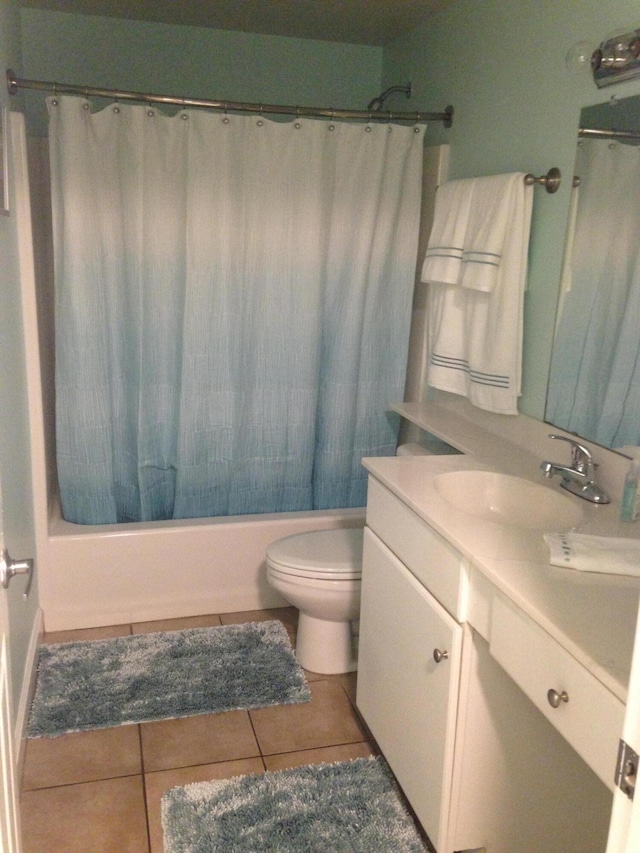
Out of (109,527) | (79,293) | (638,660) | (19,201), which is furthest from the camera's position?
(109,527)

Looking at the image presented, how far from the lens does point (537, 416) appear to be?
85.1 inches

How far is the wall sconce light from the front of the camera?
1659 millimetres

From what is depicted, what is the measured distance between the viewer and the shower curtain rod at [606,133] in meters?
1.73

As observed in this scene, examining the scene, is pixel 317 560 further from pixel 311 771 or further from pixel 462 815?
pixel 462 815

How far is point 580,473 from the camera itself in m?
1.81

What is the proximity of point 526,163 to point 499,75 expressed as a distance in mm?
347

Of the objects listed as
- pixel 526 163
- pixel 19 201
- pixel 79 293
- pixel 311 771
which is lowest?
pixel 311 771

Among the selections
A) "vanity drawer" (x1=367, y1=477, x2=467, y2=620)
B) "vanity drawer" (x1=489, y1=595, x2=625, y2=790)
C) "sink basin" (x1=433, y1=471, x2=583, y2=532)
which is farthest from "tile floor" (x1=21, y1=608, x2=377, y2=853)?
"vanity drawer" (x1=489, y1=595, x2=625, y2=790)

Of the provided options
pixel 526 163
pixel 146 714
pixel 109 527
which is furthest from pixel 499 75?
pixel 146 714

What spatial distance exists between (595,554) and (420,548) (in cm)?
44

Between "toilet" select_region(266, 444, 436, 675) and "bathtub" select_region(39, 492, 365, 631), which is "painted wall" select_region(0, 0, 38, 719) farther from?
"toilet" select_region(266, 444, 436, 675)

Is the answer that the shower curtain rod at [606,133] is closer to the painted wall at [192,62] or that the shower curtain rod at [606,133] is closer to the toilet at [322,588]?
the toilet at [322,588]

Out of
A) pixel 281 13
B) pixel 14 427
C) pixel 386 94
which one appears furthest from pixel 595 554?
pixel 281 13

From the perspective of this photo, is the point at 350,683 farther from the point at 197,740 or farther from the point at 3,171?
the point at 3,171
